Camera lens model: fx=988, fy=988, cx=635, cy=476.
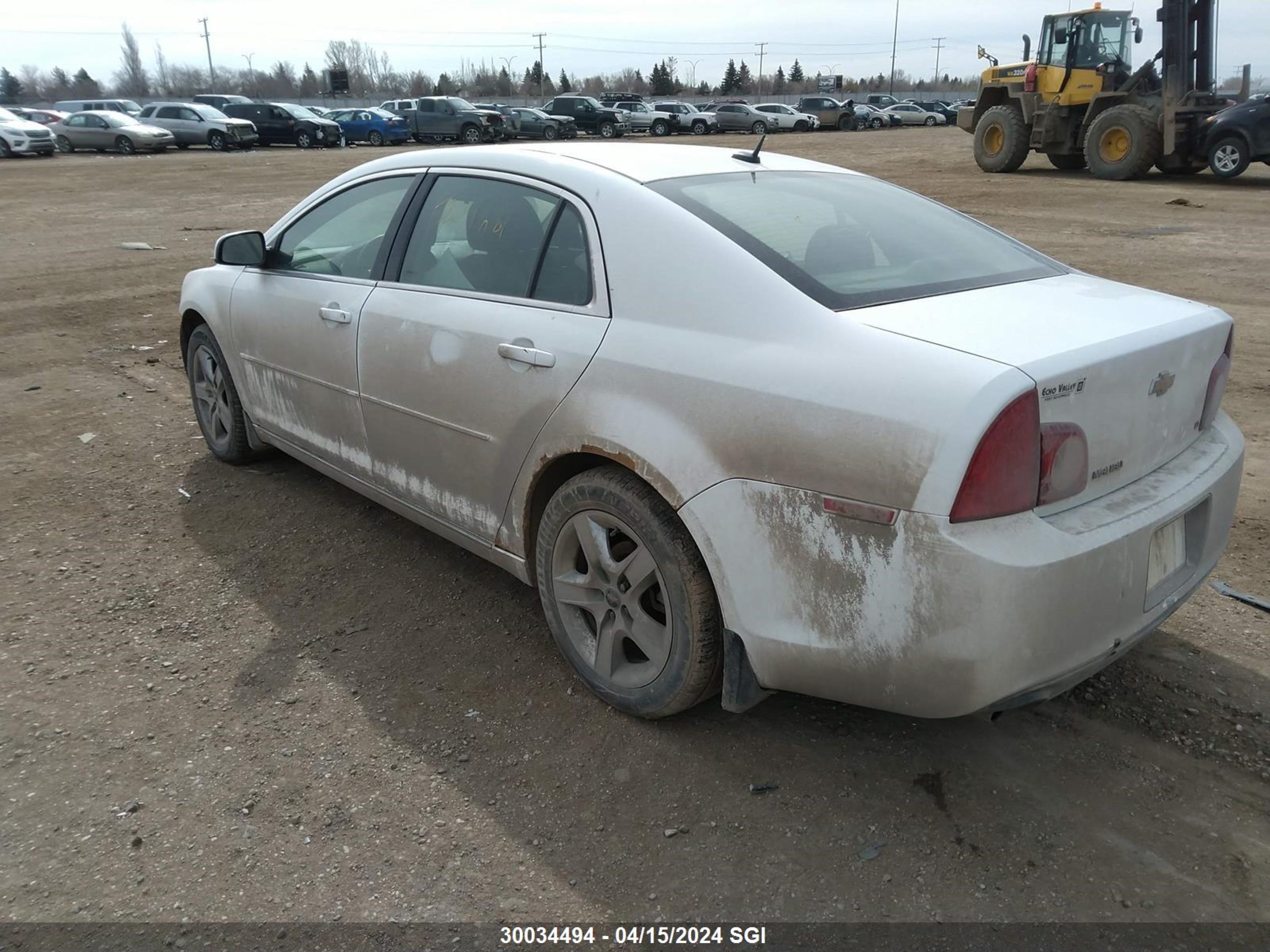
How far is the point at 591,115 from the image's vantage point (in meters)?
43.4

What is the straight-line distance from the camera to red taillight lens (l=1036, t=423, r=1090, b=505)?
220 centimetres

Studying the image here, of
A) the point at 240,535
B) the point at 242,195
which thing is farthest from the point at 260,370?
the point at 242,195

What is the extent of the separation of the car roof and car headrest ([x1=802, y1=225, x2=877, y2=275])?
475mm

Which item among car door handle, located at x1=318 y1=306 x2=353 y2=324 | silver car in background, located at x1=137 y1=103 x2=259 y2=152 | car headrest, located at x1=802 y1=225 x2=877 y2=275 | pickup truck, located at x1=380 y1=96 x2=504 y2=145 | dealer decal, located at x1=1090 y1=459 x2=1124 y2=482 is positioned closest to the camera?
dealer decal, located at x1=1090 y1=459 x2=1124 y2=482

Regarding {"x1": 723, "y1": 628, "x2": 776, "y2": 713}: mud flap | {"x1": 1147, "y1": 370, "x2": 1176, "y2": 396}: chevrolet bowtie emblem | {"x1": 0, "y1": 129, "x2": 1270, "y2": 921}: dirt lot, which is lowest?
{"x1": 0, "y1": 129, "x2": 1270, "y2": 921}: dirt lot

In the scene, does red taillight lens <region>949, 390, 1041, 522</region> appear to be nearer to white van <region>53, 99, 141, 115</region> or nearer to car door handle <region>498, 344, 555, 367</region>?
car door handle <region>498, 344, 555, 367</region>

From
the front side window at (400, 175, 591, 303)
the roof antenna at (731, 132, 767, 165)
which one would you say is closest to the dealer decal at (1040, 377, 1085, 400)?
the front side window at (400, 175, 591, 303)

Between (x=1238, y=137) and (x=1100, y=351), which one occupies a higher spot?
(x=1238, y=137)

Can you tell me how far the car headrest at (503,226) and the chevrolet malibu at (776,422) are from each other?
0.01m

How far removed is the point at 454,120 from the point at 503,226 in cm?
3855

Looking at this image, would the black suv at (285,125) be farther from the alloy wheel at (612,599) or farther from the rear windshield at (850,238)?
the alloy wheel at (612,599)

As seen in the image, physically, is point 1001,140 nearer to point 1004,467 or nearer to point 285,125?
point 1004,467

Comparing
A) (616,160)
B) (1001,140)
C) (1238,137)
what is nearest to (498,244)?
(616,160)

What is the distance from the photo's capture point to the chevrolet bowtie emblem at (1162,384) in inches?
97.0
